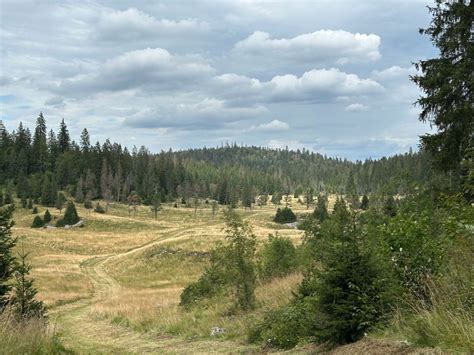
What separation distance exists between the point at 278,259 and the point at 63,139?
14112 centimetres

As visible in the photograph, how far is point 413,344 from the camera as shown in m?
6.46

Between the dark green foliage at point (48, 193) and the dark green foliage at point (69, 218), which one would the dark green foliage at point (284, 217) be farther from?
the dark green foliage at point (48, 193)

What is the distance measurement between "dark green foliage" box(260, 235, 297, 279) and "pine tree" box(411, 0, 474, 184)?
401 inches

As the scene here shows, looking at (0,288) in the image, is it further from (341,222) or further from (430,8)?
(430,8)

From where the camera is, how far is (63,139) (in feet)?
501

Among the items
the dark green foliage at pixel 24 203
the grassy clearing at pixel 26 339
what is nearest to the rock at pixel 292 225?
the dark green foliage at pixel 24 203

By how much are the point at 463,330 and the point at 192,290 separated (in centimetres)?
1894

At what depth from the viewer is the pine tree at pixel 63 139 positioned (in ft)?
496

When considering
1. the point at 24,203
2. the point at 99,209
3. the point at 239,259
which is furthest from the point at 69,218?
the point at 239,259

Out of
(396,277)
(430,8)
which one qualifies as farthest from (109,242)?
(396,277)

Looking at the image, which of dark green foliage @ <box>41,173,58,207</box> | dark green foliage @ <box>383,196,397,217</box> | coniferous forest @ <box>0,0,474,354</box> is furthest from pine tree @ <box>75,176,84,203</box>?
dark green foliage @ <box>383,196,397,217</box>

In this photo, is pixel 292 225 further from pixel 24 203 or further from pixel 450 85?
pixel 450 85

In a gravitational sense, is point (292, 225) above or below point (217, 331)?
below

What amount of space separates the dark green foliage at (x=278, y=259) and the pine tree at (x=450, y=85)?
10173mm
